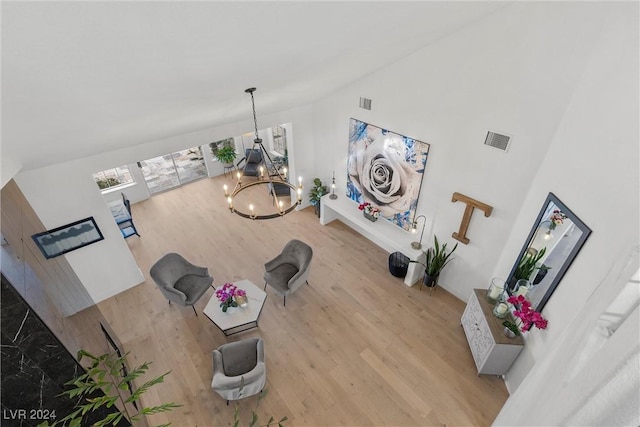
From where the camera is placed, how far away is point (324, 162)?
22.7ft

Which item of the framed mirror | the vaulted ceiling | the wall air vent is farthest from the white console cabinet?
the vaulted ceiling

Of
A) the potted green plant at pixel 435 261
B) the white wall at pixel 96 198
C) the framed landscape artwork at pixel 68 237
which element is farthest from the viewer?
the potted green plant at pixel 435 261

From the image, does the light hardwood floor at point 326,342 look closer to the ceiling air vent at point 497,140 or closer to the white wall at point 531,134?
the white wall at point 531,134

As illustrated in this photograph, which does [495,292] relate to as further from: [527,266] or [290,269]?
[290,269]

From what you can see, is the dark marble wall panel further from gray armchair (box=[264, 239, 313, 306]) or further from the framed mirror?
the framed mirror

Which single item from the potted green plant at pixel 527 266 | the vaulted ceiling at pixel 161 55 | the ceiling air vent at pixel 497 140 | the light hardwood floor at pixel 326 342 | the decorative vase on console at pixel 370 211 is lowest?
the light hardwood floor at pixel 326 342

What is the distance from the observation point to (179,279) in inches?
212

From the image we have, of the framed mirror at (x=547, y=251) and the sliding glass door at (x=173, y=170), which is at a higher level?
the framed mirror at (x=547, y=251)

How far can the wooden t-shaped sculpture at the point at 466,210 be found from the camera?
4.29 m

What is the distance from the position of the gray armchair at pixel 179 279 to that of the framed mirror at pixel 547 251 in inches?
185

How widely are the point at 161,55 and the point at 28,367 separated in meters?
2.26

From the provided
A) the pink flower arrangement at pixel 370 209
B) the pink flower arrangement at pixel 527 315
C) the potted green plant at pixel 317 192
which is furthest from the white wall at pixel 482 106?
the potted green plant at pixel 317 192

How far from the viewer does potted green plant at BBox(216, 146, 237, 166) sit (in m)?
9.02

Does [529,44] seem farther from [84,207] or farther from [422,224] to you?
[84,207]
